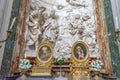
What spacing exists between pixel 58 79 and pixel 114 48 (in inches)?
76.6

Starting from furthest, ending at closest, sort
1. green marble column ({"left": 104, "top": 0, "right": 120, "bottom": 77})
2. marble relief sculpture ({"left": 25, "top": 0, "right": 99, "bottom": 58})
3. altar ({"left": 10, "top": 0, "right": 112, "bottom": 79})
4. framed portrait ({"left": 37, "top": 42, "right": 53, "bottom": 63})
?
1. marble relief sculpture ({"left": 25, "top": 0, "right": 99, "bottom": 58})
2. green marble column ({"left": 104, "top": 0, "right": 120, "bottom": 77})
3. framed portrait ({"left": 37, "top": 42, "right": 53, "bottom": 63})
4. altar ({"left": 10, "top": 0, "right": 112, "bottom": 79})

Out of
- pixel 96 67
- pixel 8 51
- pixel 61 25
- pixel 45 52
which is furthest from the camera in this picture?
pixel 61 25

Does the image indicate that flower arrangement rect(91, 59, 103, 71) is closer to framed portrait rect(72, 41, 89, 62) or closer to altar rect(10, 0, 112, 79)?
altar rect(10, 0, 112, 79)

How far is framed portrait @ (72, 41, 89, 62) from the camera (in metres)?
5.65

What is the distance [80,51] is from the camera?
5699mm

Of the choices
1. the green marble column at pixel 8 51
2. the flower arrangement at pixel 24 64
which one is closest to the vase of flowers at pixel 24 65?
the flower arrangement at pixel 24 64

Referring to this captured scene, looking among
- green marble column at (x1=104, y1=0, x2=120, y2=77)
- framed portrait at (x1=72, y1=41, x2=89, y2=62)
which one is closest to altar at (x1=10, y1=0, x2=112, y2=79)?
framed portrait at (x1=72, y1=41, x2=89, y2=62)

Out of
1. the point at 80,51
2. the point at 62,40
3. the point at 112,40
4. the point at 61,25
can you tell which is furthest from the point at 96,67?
the point at 61,25

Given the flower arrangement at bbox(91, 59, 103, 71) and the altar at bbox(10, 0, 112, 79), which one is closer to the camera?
the flower arrangement at bbox(91, 59, 103, 71)

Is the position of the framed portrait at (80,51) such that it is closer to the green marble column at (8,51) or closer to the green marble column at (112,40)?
the green marble column at (112,40)

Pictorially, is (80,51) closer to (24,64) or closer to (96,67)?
(96,67)

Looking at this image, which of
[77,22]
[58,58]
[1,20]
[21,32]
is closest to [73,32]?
[77,22]

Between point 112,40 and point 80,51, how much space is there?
1126 mm

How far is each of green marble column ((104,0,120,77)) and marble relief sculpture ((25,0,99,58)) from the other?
0.44m
